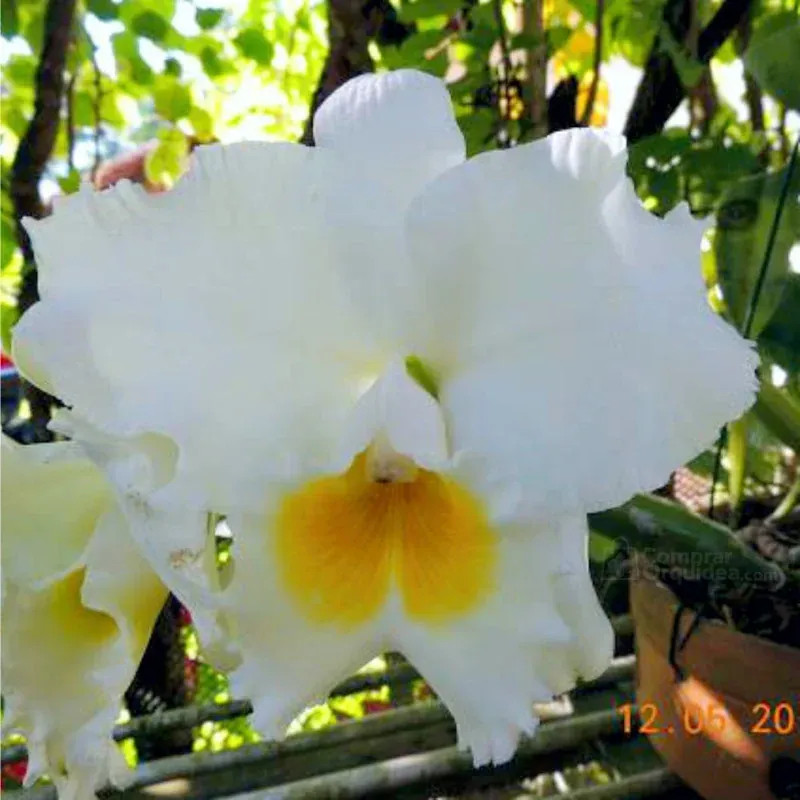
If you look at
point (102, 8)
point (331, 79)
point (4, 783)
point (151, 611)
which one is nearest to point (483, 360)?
point (151, 611)

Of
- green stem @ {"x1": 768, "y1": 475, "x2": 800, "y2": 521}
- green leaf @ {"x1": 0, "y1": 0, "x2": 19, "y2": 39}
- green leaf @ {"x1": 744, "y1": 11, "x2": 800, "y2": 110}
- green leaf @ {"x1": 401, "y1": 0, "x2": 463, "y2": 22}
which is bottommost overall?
green stem @ {"x1": 768, "y1": 475, "x2": 800, "y2": 521}

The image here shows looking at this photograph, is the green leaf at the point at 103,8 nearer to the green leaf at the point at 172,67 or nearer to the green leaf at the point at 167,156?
the green leaf at the point at 172,67

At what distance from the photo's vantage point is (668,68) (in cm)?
106

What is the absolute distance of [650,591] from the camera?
0.85m

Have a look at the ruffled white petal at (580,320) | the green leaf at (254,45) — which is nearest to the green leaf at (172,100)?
the green leaf at (254,45)

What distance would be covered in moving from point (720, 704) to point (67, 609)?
542 mm

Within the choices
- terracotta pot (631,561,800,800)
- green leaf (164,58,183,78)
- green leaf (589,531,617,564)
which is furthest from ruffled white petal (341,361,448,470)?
green leaf (164,58,183,78)

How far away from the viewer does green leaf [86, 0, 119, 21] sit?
3.90ft

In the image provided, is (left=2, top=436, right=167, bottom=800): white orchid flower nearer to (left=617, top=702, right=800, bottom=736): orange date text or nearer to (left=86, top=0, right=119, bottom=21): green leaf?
(left=617, top=702, right=800, bottom=736): orange date text

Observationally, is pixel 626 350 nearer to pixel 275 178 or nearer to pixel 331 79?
pixel 275 178

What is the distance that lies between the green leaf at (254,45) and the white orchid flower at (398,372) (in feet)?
3.12

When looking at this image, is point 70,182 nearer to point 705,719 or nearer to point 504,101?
A: point 504,101

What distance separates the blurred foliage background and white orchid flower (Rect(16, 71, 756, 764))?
0.23m

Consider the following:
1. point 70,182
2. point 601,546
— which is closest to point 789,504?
point 601,546
